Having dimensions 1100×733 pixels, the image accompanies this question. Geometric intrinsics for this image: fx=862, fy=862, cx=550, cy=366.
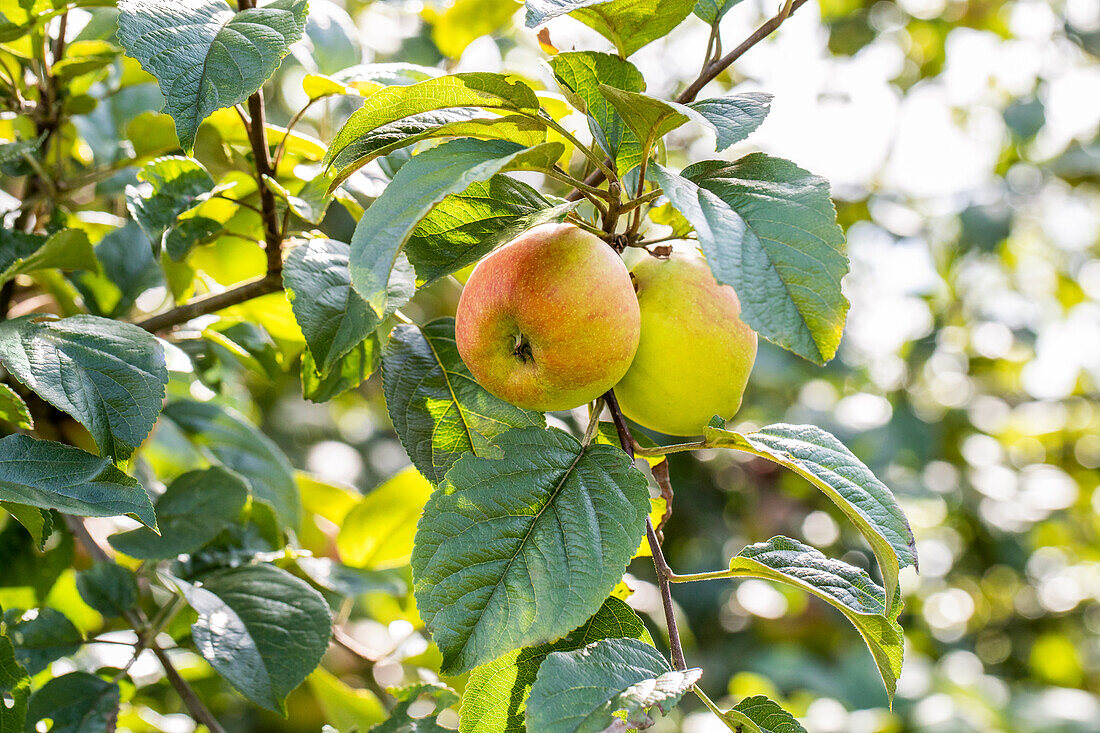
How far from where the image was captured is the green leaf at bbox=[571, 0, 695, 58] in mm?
568

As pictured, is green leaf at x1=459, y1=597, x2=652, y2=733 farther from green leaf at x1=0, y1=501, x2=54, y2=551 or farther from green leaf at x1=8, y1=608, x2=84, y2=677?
green leaf at x1=8, y1=608, x2=84, y2=677

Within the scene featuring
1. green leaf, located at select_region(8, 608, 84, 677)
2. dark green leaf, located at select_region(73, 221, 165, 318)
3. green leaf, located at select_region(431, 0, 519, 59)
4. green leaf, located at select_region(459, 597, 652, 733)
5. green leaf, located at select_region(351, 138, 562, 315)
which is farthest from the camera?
green leaf, located at select_region(431, 0, 519, 59)

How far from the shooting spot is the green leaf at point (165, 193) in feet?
2.27

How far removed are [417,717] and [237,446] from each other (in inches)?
17.6

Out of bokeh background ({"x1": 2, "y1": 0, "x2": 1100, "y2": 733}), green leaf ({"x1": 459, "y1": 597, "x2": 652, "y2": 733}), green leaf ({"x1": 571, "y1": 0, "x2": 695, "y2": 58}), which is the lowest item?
bokeh background ({"x1": 2, "y1": 0, "x2": 1100, "y2": 733})

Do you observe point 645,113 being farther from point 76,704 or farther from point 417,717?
point 76,704

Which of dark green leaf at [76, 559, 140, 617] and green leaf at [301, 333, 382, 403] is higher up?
green leaf at [301, 333, 382, 403]

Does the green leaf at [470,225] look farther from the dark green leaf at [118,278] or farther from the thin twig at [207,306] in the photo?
the dark green leaf at [118,278]

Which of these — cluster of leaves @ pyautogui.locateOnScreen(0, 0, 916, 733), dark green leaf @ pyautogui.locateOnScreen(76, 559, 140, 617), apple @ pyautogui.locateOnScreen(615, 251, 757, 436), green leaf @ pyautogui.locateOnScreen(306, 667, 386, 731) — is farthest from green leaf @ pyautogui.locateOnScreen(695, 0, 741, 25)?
green leaf @ pyautogui.locateOnScreen(306, 667, 386, 731)

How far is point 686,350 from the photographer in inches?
23.8

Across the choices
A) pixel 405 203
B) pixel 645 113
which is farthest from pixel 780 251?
pixel 405 203

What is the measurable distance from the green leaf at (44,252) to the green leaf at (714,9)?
551mm

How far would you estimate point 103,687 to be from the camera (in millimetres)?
766

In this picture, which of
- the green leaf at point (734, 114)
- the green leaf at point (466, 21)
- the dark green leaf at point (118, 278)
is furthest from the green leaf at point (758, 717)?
the green leaf at point (466, 21)
